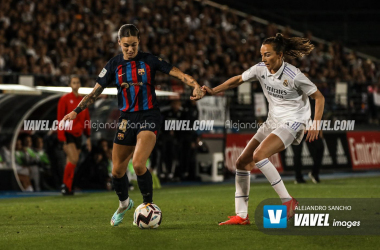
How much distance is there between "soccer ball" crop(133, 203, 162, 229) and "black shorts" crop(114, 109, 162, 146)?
82cm

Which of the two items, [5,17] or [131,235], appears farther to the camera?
[5,17]

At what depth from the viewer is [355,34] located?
32562 mm

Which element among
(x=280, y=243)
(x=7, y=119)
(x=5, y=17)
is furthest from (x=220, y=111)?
(x=280, y=243)

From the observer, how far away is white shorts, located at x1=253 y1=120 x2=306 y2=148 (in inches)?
316

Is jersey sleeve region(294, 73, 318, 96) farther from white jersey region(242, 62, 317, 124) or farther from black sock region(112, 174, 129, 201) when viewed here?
black sock region(112, 174, 129, 201)

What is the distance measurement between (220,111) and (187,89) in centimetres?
140

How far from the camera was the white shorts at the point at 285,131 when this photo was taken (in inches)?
316

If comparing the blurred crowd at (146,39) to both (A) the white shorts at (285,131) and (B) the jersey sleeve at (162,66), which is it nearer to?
(B) the jersey sleeve at (162,66)

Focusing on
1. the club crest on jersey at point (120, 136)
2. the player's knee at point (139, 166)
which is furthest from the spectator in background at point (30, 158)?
the player's knee at point (139, 166)

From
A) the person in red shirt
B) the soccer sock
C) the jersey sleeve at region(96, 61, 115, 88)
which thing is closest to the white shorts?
the jersey sleeve at region(96, 61, 115, 88)

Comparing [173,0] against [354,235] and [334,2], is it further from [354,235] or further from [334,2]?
[354,235]

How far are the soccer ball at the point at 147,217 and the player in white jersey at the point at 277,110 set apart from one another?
89 cm

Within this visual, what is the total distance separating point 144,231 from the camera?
742cm

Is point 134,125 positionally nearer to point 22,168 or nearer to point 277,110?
point 277,110
